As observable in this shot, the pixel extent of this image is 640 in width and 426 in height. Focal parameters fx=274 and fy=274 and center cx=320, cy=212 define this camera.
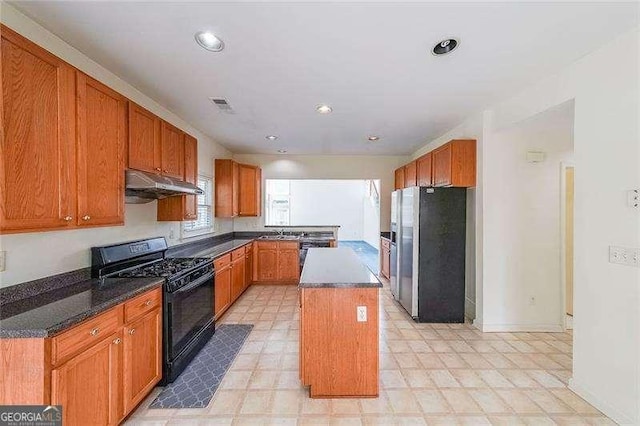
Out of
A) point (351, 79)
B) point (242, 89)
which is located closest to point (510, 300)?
point (351, 79)

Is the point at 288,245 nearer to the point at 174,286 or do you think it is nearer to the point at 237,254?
the point at 237,254

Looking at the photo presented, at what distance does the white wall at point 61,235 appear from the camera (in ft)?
5.41

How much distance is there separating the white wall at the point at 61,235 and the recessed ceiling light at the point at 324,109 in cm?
183

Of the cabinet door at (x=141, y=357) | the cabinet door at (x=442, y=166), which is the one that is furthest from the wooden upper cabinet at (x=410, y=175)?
the cabinet door at (x=141, y=357)

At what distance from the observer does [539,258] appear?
130 inches

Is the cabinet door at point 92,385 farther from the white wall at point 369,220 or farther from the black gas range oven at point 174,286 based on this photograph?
the white wall at point 369,220

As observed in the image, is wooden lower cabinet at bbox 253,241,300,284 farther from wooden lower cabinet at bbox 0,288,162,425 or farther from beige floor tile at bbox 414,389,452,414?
beige floor tile at bbox 414,389,452,414

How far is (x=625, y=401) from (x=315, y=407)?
2117mm

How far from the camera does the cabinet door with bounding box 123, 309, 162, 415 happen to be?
1.80 m

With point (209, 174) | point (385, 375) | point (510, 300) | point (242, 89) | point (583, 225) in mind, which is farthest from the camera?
point (209, 174)

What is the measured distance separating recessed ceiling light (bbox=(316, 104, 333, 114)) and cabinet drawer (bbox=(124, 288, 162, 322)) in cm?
243

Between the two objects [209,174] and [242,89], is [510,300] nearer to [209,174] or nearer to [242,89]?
[242,89]

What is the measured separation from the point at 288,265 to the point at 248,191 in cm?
164

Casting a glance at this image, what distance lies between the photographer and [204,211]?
4.57 m
